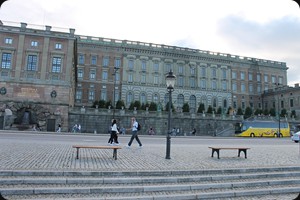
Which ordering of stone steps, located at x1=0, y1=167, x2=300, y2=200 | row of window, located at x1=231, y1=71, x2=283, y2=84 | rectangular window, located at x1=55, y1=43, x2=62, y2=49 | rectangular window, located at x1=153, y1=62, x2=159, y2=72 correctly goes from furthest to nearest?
row of window, located at x1=231, y1=71, x2=283, y2=84
rectangular window, located at x1=153, y1=62, x2=159, y2=72
rectangular window, located at x1=55, y1=43, x2=62, y2=49
stone steps, located at x1=0, y1=167, x2=300, y2=200

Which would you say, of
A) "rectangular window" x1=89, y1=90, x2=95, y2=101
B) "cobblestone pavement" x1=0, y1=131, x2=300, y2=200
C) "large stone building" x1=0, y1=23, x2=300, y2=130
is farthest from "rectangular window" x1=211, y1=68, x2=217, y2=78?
"cobblestone pavement" x1=0, y1=131, x2=300, y2=200

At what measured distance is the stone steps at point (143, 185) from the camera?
6.48 meters

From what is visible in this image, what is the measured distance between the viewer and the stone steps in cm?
648

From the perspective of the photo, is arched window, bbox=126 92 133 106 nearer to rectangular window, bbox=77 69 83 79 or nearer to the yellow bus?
rectangular window, bbox=77 69 83 79

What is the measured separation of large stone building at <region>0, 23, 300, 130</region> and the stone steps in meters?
33.5

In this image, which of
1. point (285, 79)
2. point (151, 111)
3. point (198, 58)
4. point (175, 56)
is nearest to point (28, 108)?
point (151, 111)

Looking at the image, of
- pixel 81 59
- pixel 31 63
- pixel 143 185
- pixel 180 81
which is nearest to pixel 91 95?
pixel 81 59

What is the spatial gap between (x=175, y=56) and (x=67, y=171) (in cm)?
6532

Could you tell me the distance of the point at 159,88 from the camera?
222 ft

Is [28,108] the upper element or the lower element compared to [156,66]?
lower

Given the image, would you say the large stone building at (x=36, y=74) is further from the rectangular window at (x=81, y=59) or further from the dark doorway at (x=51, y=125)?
the rectangular window at (x=81, y=59)

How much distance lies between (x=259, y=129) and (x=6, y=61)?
4694cm

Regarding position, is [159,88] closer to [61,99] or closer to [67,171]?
[61,99]

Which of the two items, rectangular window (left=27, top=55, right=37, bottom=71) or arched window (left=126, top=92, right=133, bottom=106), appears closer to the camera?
rectangular window (left=27, top=55, right=37, bottom=71)
